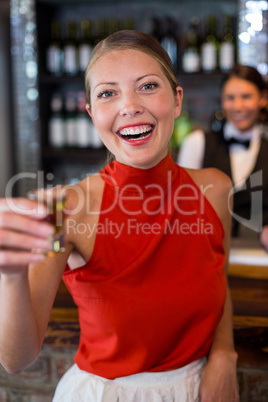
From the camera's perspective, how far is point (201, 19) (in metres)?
3.27

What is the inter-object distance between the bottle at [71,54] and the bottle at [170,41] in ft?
2.13

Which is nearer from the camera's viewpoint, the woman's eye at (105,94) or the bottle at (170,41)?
the woman's eye at (105,94)

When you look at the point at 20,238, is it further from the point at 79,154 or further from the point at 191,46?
the point at 191,46

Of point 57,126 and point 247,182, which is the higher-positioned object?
point 57,126

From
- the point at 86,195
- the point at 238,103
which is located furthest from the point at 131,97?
the point at 238,103

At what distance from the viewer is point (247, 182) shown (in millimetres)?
2588

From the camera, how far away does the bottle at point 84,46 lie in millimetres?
3227

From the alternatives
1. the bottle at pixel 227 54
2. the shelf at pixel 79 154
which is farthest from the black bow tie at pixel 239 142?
the shelf at pixel 79 154

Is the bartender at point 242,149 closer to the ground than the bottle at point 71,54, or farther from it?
closer to the ground

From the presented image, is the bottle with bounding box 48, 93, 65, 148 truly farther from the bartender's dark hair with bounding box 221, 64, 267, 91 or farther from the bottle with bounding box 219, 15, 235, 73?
the bartender's dark hair with bounding box 221, 64, 267, 91

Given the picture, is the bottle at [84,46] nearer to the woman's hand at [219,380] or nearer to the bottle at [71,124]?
the bottle at [71,124]

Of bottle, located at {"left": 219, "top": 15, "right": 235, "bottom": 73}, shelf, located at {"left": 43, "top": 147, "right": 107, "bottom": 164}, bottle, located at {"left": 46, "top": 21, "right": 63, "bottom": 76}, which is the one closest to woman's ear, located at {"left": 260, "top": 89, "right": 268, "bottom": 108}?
bottle, located at {"left": 219, "top": 15, "right": 235, "bottom": 73}

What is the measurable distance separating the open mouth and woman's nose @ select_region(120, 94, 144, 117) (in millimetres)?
30

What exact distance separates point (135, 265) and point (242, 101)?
184 centimetres
